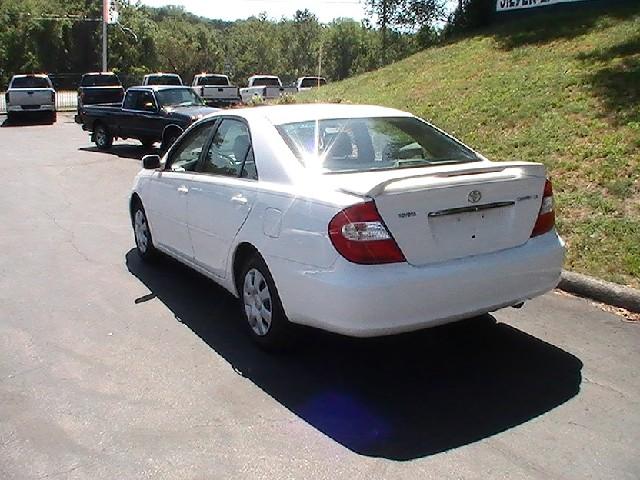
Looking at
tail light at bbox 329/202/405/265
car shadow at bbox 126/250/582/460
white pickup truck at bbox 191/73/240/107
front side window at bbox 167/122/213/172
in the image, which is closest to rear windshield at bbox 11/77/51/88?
white pickup truck at bbox 191/73/240/107

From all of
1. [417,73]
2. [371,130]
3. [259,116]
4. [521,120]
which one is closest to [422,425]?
[371,130]

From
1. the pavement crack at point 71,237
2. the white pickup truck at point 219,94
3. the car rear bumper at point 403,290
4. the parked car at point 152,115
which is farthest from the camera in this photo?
the white pickup truck at point 219,94

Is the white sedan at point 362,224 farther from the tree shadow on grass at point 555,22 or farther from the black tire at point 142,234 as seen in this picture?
the tree shadow on grass at point 555,22

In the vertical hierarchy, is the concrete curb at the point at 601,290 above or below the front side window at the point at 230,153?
below

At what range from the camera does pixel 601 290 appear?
568 centimetres

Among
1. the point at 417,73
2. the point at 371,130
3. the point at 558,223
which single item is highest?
the point at 417,73

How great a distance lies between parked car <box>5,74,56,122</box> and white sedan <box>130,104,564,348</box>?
78.1ft

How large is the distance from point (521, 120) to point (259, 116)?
21.8ft

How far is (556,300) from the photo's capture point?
576 centimetres

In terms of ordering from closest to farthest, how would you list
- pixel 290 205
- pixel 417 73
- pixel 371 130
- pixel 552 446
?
pixel 552 446
pixel 290 205
pixel 371 130
pixel 417 73

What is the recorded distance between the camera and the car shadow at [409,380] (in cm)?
373

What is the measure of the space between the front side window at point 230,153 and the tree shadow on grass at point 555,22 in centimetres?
1204

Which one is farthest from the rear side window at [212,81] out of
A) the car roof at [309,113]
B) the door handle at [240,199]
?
the door handle at [240,199]

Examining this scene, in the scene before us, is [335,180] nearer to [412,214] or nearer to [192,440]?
[412,214]
